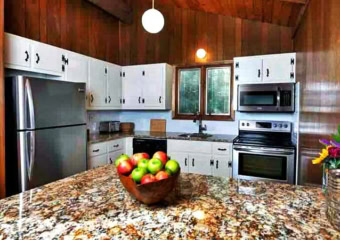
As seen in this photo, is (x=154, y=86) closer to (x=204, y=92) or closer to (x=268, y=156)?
(x=204, y=92)

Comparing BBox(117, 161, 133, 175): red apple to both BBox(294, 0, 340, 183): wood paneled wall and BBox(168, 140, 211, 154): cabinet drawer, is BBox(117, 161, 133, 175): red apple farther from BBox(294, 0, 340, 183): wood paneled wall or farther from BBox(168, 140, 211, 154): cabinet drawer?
BBox(168, 140, 211, 154): cabinet drawer

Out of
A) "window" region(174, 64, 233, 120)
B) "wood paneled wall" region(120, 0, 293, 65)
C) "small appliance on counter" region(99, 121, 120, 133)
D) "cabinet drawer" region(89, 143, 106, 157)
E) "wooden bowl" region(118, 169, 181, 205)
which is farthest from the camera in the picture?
"small appliance on counter" region(99, 121, 120, 133)

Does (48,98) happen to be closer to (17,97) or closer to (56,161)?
(17,97)

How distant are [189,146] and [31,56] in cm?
225

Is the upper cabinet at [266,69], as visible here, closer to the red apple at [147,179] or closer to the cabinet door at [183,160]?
the cabinet door at [183,160]

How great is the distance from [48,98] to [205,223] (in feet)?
6.72

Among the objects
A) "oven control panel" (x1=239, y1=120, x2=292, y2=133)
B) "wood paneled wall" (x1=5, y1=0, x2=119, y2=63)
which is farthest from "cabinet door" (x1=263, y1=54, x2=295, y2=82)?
"wood paneled wall" (x1=5, y1=0, x2=119, y2=63)

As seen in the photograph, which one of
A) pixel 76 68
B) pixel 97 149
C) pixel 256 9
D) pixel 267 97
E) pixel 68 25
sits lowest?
pixel 97 149

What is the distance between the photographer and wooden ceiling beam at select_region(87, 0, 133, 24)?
3.90m

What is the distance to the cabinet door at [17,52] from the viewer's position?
7.52ft


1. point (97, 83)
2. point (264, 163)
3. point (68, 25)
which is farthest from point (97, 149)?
point (264, 163)

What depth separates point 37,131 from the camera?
7.35 feet

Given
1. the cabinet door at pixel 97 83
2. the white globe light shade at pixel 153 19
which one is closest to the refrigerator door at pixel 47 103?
the cabinet door at pixel 97 83

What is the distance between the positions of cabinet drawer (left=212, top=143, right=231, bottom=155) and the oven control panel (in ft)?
1.70
